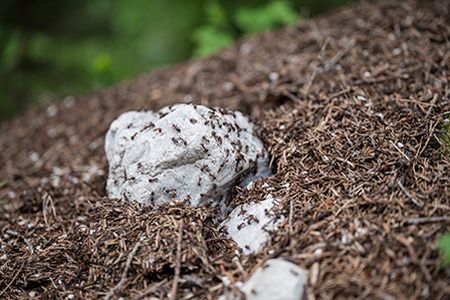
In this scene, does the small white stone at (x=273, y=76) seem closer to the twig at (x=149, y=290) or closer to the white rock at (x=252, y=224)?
the white rock at (x=252, y=224)

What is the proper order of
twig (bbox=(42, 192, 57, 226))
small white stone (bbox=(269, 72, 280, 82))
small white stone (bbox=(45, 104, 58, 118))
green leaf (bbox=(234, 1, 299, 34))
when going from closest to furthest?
twig (bbox=(42, 192, 57, 226)) → small white stone (bbox=(269, 72, 280, 82)) → small white stone (bbox=(45, 104, 58, 118)) → green leaf (bbox=(234, 1, 299, 34))

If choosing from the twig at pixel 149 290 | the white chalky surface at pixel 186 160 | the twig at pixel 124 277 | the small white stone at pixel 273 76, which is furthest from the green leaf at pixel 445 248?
the small white stone at pixel 273 76

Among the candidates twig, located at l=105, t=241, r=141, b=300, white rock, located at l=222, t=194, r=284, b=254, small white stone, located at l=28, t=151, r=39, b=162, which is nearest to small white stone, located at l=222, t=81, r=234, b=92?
white rock, located at l=222, t=194, r=284, b=254

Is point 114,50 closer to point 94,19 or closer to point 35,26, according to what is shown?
point 94,19

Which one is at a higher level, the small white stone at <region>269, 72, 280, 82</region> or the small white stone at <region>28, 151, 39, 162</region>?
the small white stone at <region>269, 72, 280, 82</region>

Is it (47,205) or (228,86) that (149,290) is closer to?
(47,205)

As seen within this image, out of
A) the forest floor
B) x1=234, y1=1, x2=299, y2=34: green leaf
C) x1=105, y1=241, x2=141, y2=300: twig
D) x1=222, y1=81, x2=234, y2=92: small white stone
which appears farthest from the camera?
x1=234, y1=1, x2=299, y2=34: green leaf

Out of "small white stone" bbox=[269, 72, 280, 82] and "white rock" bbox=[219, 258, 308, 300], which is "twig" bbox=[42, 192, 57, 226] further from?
"small white stone" bbox=[269, 72, 280, 82]
